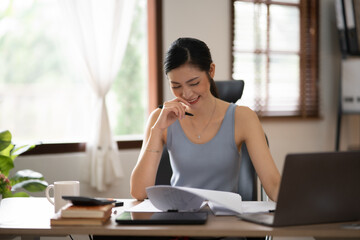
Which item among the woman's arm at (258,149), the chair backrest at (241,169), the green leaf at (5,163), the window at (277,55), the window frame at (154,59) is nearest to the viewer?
the woman's arm at (258,149)

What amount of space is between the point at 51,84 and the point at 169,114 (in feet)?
7.26

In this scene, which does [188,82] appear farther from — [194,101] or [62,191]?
[62,191]

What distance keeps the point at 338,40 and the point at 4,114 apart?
9.13ft

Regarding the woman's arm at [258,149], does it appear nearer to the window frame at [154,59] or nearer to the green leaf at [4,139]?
the green leaf at [4,139]

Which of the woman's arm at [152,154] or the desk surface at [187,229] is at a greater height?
the woman's arm at [152,154]

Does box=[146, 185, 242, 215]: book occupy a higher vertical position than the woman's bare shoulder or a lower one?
lower

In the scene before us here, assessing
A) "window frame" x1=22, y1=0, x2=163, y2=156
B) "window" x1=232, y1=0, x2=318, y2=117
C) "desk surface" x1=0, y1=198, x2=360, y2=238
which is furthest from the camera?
"window" x1=232, y1=0, x2=318, y2=117

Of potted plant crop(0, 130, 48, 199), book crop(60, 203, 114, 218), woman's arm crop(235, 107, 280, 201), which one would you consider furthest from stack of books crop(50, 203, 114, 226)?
potted plant crop(0, 130, 48, 199)

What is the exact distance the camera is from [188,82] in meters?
1.78

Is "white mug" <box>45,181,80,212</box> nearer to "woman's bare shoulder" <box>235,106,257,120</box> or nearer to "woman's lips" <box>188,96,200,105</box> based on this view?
"woman's lips" <box>188,96,200,105</box>

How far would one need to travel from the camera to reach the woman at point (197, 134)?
5.74 ft

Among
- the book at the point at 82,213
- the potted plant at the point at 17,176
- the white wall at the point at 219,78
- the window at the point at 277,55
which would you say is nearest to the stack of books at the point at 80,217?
the book at the point at 82,213

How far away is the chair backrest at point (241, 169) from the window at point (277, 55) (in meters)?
1.68

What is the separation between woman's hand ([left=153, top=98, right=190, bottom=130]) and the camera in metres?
1.71
